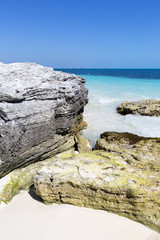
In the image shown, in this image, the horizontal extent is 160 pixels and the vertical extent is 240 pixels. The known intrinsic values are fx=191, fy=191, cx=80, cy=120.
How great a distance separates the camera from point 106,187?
3973 millimetres

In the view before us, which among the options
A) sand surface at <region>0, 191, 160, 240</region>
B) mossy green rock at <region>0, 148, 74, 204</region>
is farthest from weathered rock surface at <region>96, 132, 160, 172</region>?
mossy green rock at <region>0, 148, 74, 204</region>

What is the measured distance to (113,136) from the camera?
24.1 ft

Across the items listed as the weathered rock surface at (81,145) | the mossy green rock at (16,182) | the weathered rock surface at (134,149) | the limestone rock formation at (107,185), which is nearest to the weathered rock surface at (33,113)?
the mossy green rock at (16,182)

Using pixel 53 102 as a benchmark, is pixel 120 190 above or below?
below

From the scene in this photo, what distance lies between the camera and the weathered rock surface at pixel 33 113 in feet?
14.5

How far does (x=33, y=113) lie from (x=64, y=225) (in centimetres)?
263

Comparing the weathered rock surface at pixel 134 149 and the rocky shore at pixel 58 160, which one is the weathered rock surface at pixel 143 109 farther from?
the rocky shore at pixel 58 160

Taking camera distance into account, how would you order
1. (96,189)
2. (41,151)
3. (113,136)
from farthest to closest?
(113,136) → (41,151) → (96,189)

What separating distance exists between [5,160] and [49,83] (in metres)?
2.42

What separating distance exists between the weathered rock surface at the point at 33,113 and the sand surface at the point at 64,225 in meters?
1.19

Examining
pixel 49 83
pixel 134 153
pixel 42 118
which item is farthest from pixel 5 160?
pixel 134 153

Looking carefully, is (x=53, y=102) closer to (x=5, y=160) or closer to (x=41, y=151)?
(x=41, y=151)

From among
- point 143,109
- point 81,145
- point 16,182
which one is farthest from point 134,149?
point 143,109

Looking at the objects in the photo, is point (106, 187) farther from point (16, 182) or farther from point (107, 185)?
point (16, 182)
